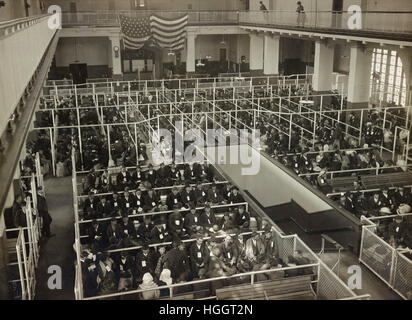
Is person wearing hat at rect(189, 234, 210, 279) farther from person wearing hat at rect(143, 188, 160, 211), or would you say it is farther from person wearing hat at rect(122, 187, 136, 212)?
person wearing hat at rect(122, 187, 136, 212)

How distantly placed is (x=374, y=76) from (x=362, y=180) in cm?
1437

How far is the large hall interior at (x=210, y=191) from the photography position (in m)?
9.58

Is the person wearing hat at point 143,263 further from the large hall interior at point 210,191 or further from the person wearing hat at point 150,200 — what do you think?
the person wearing hat at point 150,200

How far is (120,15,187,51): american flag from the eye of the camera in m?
28.4

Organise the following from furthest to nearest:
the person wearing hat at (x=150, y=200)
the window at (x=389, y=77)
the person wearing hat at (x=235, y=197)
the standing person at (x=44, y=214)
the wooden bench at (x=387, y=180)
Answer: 1. the window at (x=389, y=77)
2. the wooden bench at (x=387, y=180)
3. the person wearing hat at (x=235, y=197)
4. the person wearing hat at (x=150, y=200)
5. the standing person at (x=44, y=214)

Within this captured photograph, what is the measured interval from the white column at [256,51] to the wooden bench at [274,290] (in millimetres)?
29931

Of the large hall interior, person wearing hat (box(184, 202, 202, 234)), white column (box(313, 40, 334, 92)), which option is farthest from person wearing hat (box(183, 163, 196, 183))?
white column (box(313, 40, 334, 92))

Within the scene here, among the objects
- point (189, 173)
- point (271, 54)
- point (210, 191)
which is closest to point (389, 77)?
point (271, 54)

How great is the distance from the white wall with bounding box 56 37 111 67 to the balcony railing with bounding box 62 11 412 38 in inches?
104

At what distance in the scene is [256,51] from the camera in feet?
123

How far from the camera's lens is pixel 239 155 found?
1981 centimetres

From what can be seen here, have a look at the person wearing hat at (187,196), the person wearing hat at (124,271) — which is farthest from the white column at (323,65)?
the person wearing hat at (124,271)

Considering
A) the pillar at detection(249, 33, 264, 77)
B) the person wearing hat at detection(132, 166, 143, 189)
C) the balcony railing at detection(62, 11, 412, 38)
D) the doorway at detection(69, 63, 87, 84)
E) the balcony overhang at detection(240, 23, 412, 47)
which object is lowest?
the person wearing hat at detection(132, 166, 143, 189)
